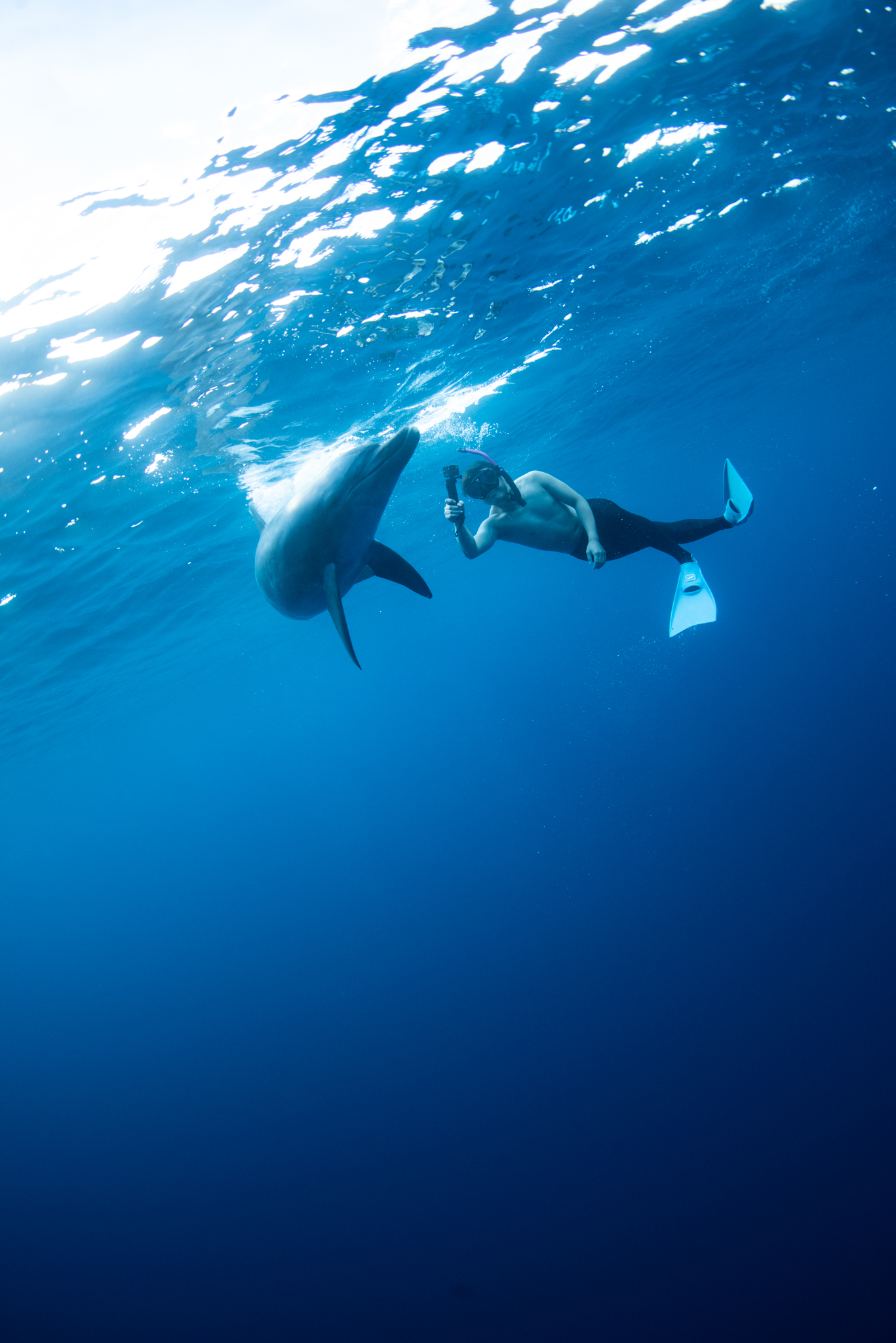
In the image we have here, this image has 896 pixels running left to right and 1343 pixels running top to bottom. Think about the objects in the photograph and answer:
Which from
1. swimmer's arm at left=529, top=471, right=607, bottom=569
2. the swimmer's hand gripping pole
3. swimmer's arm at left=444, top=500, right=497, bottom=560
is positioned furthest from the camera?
swimmer's arm at left=529, top=471, right=607, bottom=569

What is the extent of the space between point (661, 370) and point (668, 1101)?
2103 cm

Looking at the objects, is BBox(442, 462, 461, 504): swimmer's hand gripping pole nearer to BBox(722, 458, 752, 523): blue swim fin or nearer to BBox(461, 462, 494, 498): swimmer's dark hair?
BBox(461, 462, 494, 498): swimmer's dark hair

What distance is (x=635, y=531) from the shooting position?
22.1ft

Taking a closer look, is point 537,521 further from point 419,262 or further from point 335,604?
point 419,262

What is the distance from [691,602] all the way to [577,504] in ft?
5.92

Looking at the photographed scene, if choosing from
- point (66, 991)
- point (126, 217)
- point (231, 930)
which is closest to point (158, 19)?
point (126, 217)

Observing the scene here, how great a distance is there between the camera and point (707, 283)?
15211mm

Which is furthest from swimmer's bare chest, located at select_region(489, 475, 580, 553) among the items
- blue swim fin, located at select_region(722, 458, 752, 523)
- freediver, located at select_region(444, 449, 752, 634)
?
blue swim fin, located at select_region(722, 458, 752, 523)

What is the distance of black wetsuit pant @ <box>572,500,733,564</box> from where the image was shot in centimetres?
671

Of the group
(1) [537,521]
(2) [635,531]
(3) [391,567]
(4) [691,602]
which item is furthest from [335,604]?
(4) [691,602]

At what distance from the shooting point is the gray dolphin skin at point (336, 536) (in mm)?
3900

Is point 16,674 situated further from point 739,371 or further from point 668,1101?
point 739,371

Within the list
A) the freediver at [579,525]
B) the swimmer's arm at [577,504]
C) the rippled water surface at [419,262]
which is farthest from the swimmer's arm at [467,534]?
the rippled water surface at [419,262]

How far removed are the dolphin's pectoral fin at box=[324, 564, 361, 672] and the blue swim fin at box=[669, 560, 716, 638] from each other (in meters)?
3.94
